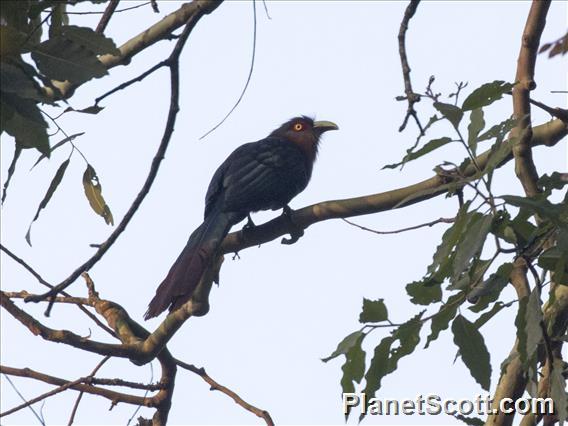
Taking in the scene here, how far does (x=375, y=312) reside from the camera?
287 cm

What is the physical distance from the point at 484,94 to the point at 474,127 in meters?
0.11

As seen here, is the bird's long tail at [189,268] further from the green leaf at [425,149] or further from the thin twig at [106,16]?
the green leaf at [425,149]

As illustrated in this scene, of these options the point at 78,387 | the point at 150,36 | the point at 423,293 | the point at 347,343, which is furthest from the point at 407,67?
the point at 78,387

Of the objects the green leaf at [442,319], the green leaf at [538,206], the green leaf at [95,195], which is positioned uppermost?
the green leaf at [95,195]

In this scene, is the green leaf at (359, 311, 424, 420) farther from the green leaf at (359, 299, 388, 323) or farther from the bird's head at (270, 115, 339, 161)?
the bird's head at (270, 115, 339, 161)

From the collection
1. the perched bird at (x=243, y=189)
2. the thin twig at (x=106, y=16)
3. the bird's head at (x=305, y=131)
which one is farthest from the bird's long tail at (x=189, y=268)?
the bird's head at (x=305, y=131)

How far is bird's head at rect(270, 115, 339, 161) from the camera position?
7.34 meters

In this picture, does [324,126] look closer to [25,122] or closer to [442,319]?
[442,319]

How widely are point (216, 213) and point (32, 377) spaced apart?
2.39m

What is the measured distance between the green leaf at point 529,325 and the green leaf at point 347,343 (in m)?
0.50

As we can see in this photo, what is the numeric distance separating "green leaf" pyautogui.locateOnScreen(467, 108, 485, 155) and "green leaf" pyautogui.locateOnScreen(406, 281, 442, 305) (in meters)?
0.45

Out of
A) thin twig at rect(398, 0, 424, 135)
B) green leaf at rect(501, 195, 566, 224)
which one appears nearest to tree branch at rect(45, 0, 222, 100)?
thin twig at rect(398, 0, 424, 135)

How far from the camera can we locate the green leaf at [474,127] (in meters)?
2.72

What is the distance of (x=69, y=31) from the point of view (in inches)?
93.0
